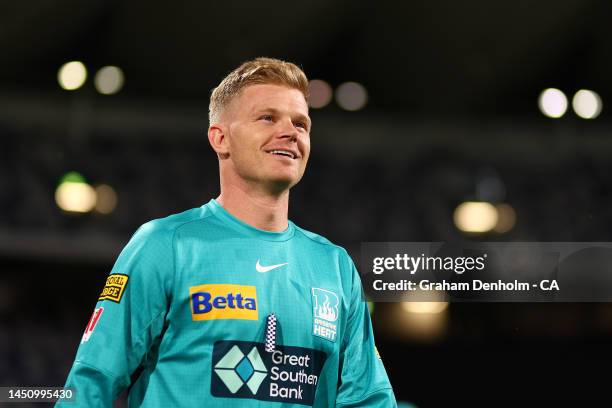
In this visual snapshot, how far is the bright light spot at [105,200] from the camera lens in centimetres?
1708

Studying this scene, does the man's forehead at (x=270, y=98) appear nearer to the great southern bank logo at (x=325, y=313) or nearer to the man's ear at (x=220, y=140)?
the man's ear at (x=220, y=140)

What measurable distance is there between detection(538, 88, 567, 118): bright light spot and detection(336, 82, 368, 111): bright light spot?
12.0 ft

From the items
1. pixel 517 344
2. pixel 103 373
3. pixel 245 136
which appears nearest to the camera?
pixel 103 373

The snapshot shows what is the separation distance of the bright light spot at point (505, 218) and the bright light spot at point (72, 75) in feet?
28.5

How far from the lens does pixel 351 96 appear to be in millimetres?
18516

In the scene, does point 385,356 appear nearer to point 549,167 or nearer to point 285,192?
point 549,167

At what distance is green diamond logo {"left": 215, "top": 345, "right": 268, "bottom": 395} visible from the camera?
3.24 m

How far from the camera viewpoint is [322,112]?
1877cm

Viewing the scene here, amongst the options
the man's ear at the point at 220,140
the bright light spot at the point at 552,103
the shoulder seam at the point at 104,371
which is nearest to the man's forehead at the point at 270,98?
the man's ear at the point at 220,140

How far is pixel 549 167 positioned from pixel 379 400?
15298 mm

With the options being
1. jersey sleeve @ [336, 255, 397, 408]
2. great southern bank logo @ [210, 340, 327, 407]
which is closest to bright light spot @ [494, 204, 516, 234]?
jersey sleeve @ [336, 255, 397, 408]

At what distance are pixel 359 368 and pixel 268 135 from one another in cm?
101

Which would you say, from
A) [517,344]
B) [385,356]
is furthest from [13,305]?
[517,344]

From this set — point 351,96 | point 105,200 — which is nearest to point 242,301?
point 105,200
